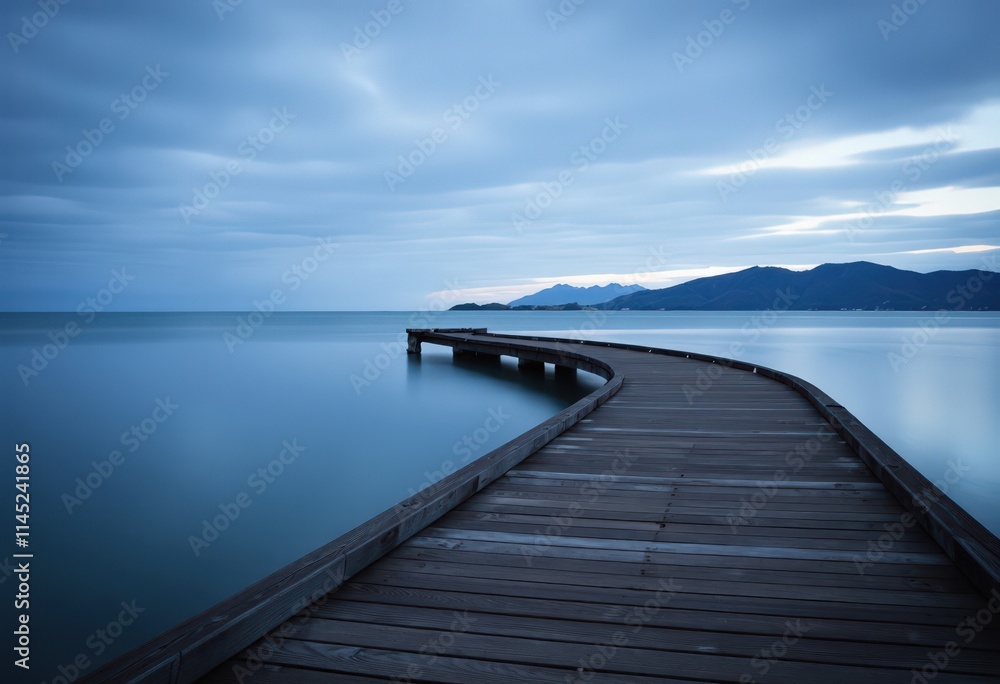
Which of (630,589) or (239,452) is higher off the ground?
(630,589)

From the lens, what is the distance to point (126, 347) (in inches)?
1172

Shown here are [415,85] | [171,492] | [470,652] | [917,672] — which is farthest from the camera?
[415,85]

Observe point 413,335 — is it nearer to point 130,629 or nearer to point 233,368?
point 233,368

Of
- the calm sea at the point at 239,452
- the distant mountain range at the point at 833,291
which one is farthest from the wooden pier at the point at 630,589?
the distant mountain range at the point at 833,291

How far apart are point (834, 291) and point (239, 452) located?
158m

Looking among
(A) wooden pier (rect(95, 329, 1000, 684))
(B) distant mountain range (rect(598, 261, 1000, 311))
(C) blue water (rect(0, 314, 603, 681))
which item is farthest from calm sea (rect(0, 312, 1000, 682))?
(B) distant mountain range (rect(598, 261, 1000, 311))

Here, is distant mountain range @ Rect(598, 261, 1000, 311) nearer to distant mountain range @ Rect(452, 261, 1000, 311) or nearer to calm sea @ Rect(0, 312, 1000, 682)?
distant mountain range @ Rect(452, 261, 1000, 311)

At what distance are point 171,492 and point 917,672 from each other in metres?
7.26

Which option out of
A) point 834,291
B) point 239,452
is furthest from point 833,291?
point 239,452

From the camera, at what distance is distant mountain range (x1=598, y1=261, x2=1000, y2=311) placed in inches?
4786

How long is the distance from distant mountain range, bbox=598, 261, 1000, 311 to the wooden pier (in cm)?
13937

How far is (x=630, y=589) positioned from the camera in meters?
2.20

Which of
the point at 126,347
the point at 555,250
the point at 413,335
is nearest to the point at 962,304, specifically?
the point at 555,250

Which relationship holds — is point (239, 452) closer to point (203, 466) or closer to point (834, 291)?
point (203, 466)
